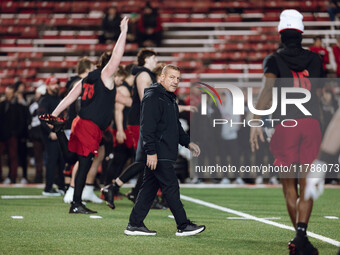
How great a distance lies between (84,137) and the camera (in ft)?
26.2

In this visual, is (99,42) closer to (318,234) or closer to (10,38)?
(10,38)

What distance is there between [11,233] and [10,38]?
16644mm

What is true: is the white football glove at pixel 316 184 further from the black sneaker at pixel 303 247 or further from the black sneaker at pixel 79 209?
the black sneaker at pixel 79 209

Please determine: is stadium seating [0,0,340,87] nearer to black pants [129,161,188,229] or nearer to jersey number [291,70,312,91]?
black pants [129,161,188,229]

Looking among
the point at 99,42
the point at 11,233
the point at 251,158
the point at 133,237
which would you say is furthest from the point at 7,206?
the point at 99,42

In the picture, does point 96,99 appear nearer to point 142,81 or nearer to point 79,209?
point 142,81

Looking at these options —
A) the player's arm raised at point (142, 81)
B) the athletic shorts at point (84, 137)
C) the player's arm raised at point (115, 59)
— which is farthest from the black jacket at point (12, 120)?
the player's arm raised at point (115, 59)

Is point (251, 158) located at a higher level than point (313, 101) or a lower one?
lower

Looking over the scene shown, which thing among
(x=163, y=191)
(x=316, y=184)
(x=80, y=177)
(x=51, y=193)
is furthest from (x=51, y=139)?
(x=316, y=184)

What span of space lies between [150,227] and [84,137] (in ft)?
5.35

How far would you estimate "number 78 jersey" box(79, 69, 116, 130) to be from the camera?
26.0 feet

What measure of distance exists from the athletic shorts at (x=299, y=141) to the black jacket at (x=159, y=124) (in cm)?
120

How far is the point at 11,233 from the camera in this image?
6.27 meters

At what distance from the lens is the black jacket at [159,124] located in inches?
238
